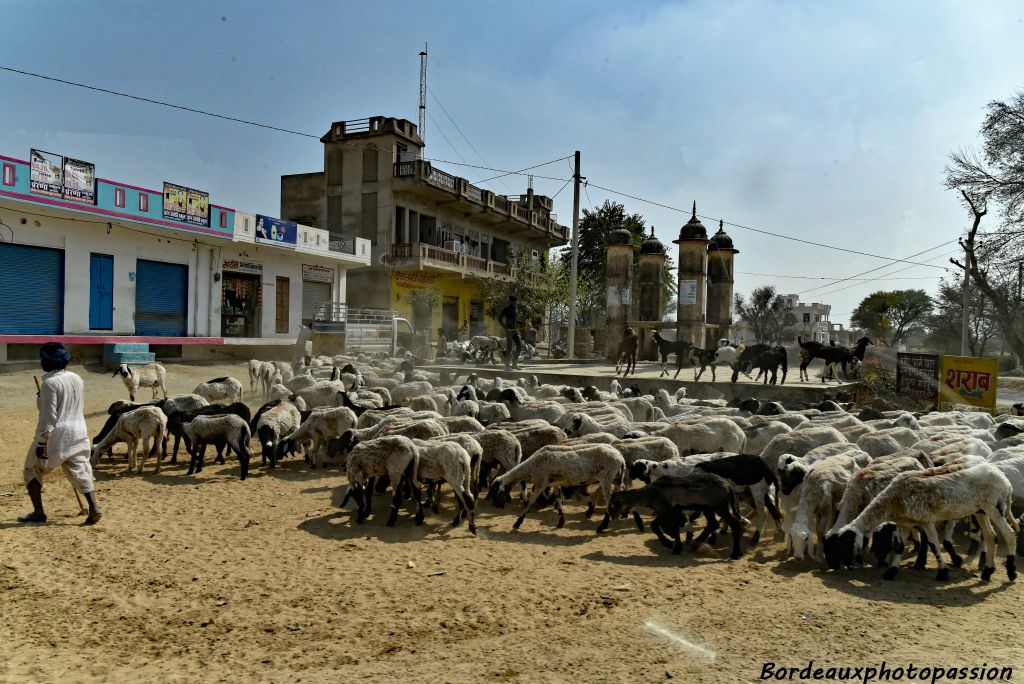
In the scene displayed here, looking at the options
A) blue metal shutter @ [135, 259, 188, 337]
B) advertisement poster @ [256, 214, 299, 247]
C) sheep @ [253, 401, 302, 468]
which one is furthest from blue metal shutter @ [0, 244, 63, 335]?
sheep @ [253, 401, 302, 468]

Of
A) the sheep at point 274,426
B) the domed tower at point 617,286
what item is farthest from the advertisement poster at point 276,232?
the sheep at point 274,426

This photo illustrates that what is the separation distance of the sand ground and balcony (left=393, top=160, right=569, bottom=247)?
2845 cm

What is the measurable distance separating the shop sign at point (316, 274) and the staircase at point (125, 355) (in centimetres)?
981

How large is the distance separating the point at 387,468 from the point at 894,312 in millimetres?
60058

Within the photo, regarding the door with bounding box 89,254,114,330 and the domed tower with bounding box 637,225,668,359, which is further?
the domed tower with bounding box 637,225,668,359

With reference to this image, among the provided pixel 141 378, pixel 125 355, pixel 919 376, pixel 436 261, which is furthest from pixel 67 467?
pixel 436 261

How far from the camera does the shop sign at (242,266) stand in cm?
2689

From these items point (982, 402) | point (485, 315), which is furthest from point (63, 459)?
point (485, 315)

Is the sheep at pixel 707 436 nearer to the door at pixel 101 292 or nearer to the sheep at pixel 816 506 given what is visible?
the sheep at pixel 816 506

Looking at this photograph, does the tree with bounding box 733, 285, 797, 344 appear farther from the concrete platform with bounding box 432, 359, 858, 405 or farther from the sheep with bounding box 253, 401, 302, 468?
the sheep with bounding box 253, 401, 302, 468

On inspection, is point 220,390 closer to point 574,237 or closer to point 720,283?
point 574,237

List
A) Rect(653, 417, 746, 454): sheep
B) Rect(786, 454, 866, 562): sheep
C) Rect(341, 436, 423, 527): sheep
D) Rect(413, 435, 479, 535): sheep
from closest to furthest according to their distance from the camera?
Rect(786, 454, 866, 562): sheep
Rect(413, 435, 479, 535): sheep
Rect(341, 436, 423, 527): sheep
Rect(653, 417, 746, 454): sheep

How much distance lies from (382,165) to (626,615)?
1277 inches

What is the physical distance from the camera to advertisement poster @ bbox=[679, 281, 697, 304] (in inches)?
991
